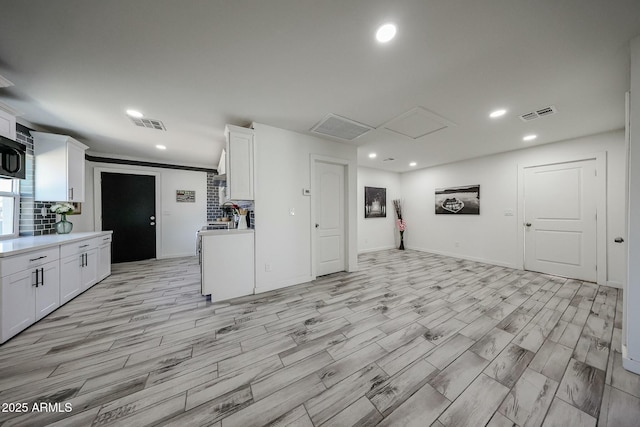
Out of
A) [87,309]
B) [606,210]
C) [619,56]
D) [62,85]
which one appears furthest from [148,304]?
[606,210]

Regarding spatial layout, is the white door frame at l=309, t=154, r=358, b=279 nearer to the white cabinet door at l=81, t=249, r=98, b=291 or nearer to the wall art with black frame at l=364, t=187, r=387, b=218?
the wall art with black frame at l=364, t=187, r=387, b=218

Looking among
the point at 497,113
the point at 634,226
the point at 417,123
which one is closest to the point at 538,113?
the point at 497,113

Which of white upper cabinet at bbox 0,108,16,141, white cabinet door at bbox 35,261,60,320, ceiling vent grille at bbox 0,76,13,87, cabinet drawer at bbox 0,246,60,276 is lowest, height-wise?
white cabinet door at bbox 35,261,60,320

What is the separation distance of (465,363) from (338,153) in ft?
10.8

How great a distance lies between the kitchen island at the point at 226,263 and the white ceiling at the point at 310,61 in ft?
5.53

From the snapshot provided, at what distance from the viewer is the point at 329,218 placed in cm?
381

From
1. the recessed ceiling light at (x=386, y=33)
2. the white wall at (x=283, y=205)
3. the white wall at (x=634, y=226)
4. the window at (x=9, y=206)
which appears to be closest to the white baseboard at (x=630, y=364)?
the white wall at (x=634, y=226)

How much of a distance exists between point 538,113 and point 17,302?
632cm

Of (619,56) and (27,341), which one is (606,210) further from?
(27,341)

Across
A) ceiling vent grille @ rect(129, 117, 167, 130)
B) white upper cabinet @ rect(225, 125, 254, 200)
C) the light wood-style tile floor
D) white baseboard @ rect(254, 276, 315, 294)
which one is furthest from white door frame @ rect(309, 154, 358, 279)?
ceiling vent grille @ rect(129, 117, 167, 130)

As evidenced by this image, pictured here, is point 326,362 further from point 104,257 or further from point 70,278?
point 104,257

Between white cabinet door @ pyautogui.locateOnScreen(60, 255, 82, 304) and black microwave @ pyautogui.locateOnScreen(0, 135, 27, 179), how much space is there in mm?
1220

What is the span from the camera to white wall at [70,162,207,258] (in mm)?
4980

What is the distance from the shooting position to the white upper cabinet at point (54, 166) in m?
3.05
